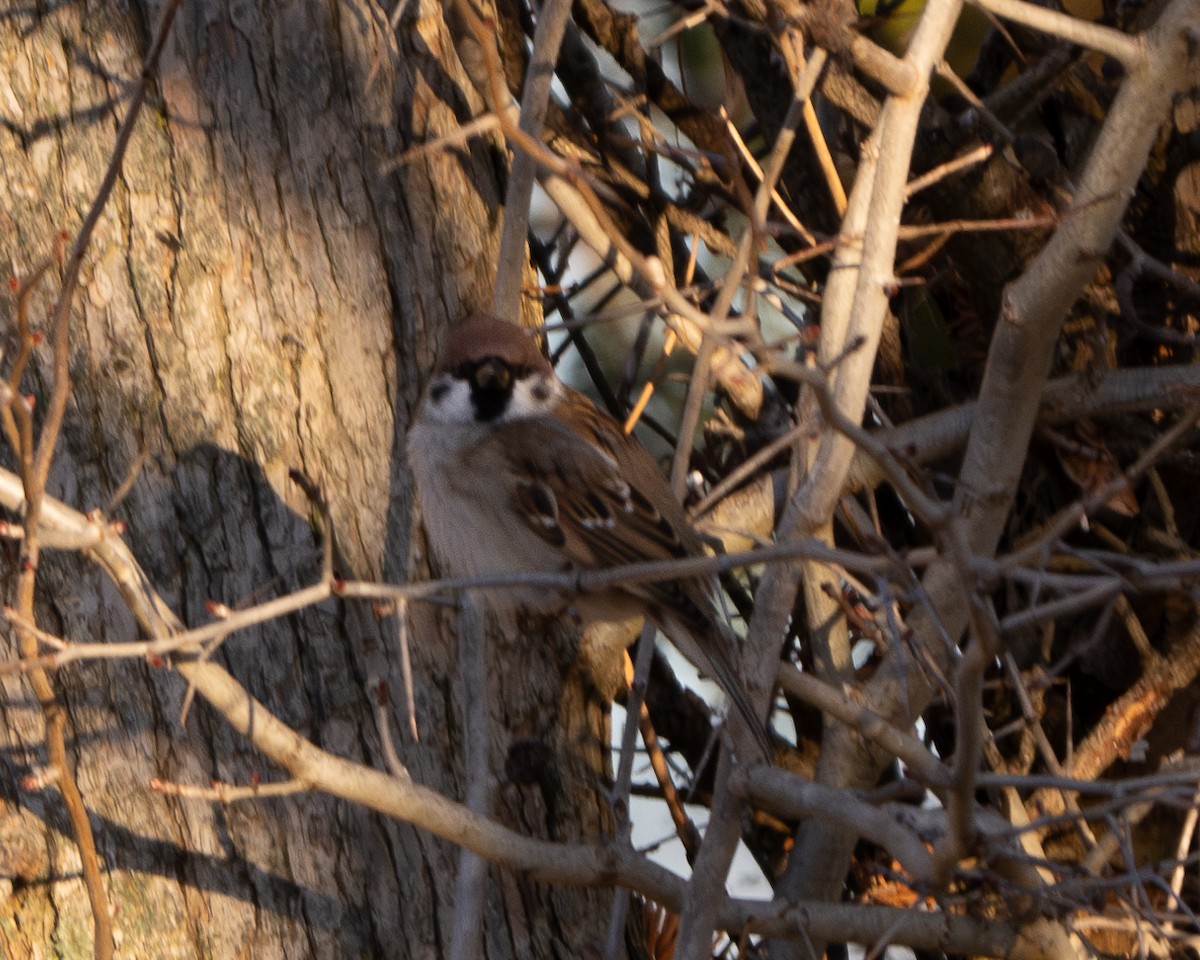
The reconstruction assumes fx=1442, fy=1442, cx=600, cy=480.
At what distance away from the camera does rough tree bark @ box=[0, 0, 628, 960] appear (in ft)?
8.81

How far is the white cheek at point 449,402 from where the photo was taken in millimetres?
3176

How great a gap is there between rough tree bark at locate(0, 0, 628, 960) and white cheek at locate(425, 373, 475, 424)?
2.5 inches

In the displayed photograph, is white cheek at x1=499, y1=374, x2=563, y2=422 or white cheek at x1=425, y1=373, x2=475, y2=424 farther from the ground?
white cheek at x1=499, y1=374, x2=563, y2=422

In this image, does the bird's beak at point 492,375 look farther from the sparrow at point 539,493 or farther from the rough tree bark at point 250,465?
the rough tree bark at point 250,465

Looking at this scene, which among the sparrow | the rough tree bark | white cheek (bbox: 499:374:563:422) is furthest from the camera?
white cheek (bbox: 499:374:563:422)

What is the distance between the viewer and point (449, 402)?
3258 mm

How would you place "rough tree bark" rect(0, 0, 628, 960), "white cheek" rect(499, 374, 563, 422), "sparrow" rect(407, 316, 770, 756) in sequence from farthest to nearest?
"white cheek" rect(499, 374, 563, 422)
"sparrow" rect(407, 316, 770, 756)
"rough tree bark" rect(0, 0, 628, 960)

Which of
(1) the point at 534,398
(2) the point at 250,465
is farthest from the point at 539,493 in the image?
(2) the point at 250,465

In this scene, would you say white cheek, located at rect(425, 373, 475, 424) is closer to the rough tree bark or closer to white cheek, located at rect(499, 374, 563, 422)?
the rough tree bark

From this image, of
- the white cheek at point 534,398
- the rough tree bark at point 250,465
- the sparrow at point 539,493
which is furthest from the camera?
the white cheek at point 534,398

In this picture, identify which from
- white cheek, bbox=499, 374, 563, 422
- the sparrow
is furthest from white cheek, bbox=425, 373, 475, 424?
white cheek, bbox=499, 374, 563, 422

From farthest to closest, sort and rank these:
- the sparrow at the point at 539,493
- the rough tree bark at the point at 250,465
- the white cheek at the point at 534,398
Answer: the white cheek at the point at 534,398, the sparrow at the point at 539,493, the rough tree bark at the point at 250,465

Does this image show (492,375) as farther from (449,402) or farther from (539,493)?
(539,493)

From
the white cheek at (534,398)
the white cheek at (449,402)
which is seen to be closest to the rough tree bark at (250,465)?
the white cheek at (449,402)
